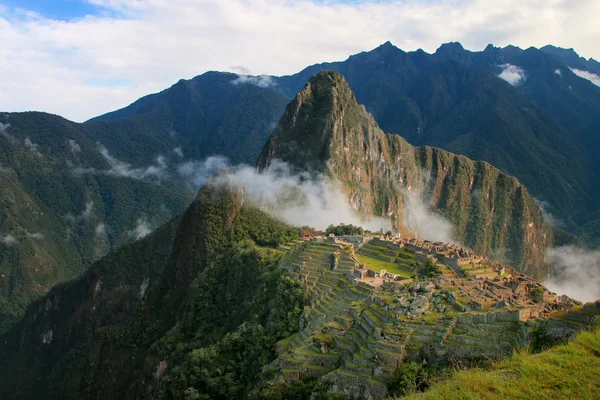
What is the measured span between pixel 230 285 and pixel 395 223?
270 ft

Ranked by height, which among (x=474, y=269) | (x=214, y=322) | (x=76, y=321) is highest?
(x=474, y=269)

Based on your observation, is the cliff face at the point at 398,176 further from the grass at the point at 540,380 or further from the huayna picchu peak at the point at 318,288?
the grass at the point at 540,380

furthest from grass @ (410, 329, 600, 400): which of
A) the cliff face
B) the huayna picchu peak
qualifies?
the cliff face

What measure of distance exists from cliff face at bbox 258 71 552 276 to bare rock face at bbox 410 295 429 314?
86490mm

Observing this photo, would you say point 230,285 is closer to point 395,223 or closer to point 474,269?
point 474,269

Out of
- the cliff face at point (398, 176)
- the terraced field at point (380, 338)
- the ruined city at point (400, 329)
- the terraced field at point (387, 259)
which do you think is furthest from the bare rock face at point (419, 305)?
the cliff face at point (398, 176)

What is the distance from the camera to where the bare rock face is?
22.6 metres

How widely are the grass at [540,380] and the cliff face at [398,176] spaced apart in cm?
9784

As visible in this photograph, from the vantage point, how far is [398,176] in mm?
150375

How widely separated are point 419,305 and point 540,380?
12.0 m

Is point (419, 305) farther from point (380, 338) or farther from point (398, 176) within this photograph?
point (398, 176)

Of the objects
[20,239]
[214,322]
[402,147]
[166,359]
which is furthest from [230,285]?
[20,239]

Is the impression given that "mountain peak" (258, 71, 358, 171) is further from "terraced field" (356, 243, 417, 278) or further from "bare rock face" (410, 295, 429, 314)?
"bare rock face" (410, 295, 429, 314)

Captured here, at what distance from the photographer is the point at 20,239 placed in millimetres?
156625
